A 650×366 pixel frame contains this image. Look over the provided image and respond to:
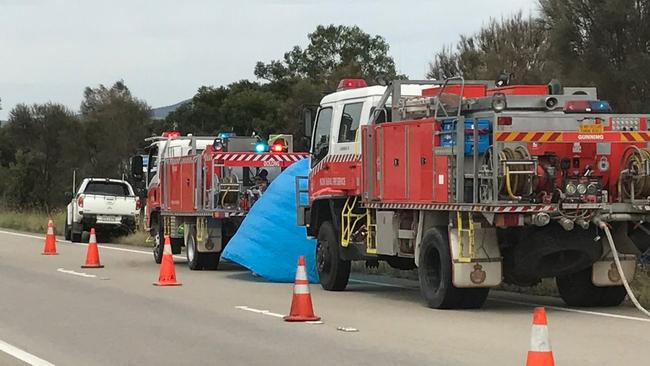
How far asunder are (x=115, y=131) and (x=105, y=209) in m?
40.8

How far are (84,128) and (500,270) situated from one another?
213ft

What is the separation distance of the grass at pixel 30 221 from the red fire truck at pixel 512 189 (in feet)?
95.9

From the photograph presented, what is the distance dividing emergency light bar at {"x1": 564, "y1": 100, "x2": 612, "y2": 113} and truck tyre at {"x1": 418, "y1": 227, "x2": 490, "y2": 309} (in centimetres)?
214

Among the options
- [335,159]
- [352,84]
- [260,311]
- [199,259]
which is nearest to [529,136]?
[260,311]

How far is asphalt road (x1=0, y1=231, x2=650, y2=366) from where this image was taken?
33.6 feet

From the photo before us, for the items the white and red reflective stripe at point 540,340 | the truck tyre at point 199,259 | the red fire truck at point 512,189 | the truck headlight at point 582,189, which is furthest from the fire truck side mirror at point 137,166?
the white and red reflective stripe at point 540,340

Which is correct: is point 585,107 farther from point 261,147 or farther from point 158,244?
point 158,244

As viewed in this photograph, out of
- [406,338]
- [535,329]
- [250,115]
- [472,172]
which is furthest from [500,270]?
[250,115]

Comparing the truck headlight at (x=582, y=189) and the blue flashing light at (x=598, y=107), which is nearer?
the truck headlight at (x=582, y=189)

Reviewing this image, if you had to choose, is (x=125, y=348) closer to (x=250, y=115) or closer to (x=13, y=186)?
(x=13, y=186)

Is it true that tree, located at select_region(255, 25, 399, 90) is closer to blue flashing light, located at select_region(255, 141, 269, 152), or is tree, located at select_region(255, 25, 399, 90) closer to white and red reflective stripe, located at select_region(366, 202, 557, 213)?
blue flashing light, located at select_region(255, 141, 269, 152)

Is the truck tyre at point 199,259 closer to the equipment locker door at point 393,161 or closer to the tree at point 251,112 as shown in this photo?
the equipment locker door at point 393,161

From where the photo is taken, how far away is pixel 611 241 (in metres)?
13.2

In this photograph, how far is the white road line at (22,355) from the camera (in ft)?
33.1
